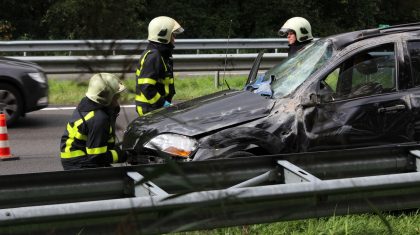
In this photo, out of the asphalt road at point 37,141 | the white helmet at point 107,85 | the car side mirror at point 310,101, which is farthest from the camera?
the asphalt road at point 37,141

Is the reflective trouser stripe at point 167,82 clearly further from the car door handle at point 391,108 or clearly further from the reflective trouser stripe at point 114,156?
the car door handle at point 391,108

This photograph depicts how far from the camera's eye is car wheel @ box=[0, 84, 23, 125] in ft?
36.1

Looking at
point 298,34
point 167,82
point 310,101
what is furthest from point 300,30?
point 310,101

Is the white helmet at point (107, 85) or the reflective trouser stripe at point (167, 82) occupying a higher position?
the white helmet at point (107, 85)

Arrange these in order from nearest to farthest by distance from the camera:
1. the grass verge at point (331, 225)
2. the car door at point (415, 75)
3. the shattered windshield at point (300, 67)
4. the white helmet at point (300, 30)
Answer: the grass verge at point (331, 225), the car door at point (415, 75), the shattered windshield at point (300, 67), the white helmet at point (300, 30)

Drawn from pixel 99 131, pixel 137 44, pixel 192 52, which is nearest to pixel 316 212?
pixel 137 44

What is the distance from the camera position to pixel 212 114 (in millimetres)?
5594

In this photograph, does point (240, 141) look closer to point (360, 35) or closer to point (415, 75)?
point (360, 35)

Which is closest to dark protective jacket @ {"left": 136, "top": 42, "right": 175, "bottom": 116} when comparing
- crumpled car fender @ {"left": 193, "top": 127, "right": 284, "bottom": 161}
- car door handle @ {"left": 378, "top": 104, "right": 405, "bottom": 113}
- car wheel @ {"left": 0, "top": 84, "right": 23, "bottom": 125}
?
crumpled car fender @ {"left": 193, "top": 127, "right": 284, "bottom": 161}

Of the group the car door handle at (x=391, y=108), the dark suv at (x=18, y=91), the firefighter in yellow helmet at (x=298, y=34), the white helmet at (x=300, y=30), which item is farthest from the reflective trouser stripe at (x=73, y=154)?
the dark suv at (x=18, y=91)

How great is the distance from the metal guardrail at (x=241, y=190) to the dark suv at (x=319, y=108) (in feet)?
3.65

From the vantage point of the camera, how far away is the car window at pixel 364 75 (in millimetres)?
5730

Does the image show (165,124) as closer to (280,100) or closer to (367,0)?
(280,100)

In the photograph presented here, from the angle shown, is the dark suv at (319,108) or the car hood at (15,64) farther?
the car hood at (15,64)
